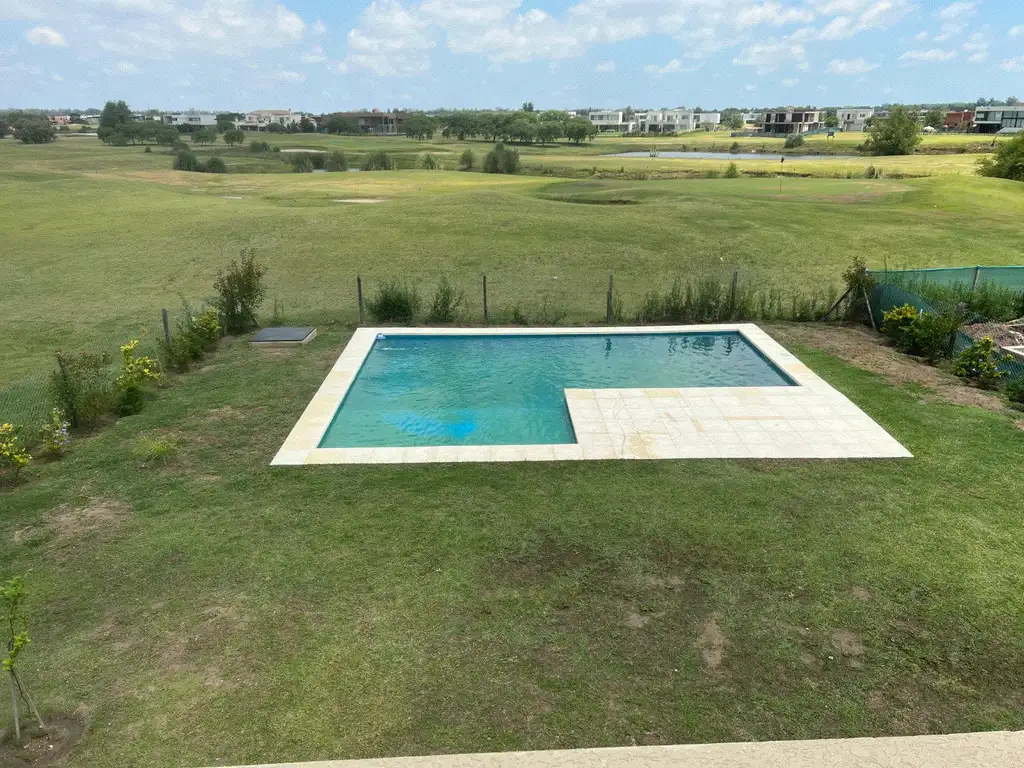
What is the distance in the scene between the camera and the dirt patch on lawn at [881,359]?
36.6ft

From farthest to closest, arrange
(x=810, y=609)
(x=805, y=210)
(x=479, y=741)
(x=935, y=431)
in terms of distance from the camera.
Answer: (x=805, y=210)
(x=935, y=431)
(x=810, y=609)
(x=479, y=741)

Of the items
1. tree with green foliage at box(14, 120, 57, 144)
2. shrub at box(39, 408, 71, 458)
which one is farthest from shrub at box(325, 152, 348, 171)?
shrub at box(39, 408, 71, 458)

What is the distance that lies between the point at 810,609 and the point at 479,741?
332 centimetres

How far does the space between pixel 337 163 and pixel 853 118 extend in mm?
160991

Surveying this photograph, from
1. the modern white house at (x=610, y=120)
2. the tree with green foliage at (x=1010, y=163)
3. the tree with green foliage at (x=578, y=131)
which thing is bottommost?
the tree with green foliage at (x=1010, y=163)

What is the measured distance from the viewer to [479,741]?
4.77m

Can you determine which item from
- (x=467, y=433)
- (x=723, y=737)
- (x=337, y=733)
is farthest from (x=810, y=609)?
(x=467, y=433)

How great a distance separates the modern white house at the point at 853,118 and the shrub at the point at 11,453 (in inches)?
7095

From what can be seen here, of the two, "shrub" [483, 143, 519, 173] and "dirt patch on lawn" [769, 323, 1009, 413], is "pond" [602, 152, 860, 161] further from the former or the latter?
"dirt patch on lawn" [769, 323, 1009, 413]

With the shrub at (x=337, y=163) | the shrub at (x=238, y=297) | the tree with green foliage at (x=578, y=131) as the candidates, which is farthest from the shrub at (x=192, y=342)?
the tree with green foliage at (x=578, y=131)

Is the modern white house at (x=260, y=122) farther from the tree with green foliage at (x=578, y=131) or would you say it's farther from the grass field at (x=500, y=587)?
the grass field at (x=500, y=587)

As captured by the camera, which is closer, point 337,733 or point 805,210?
point 337,733

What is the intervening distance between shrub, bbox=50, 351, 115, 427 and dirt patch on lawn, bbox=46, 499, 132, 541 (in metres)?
2.60

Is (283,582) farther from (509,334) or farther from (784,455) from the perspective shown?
(509,334)
